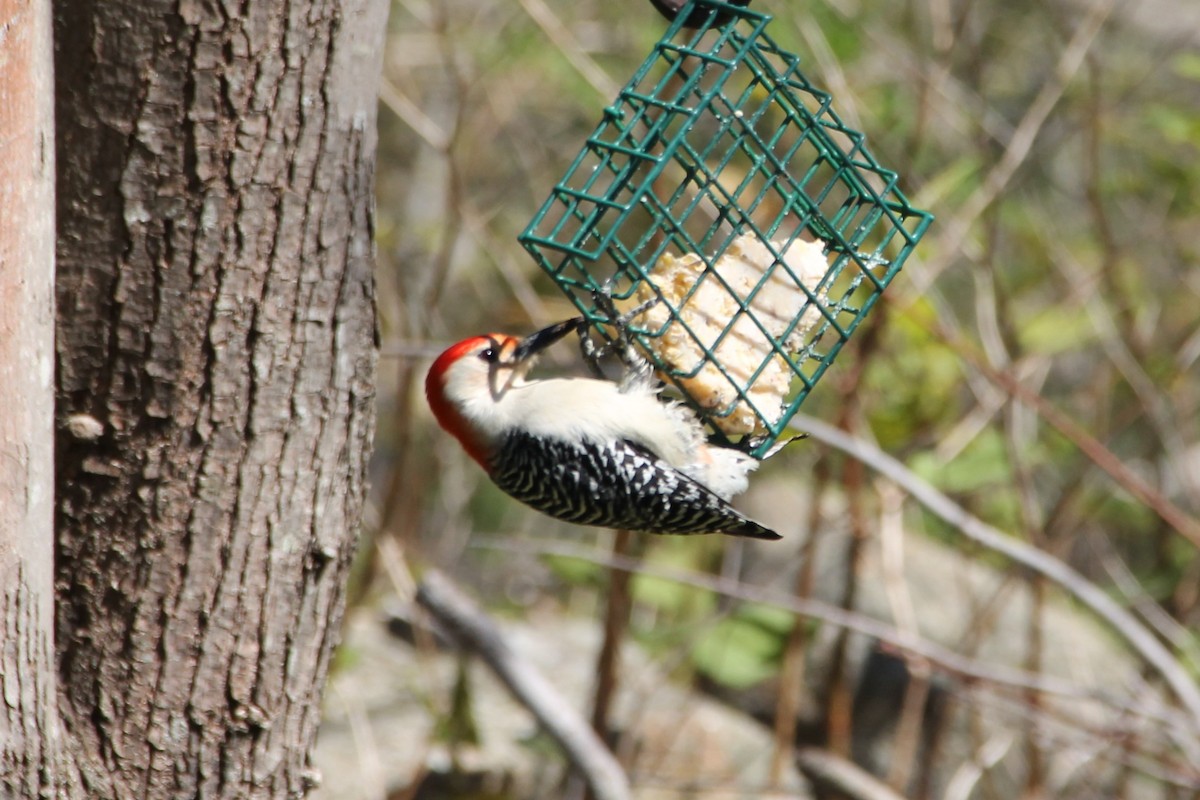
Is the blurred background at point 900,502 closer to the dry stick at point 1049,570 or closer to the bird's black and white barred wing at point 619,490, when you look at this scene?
the dry stick at point 1049,570

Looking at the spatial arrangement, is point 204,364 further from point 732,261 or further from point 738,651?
point 738,651

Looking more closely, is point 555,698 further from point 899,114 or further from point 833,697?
point 899,114

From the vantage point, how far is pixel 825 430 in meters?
4.29

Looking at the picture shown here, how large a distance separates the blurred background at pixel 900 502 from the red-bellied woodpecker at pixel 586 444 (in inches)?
21.1

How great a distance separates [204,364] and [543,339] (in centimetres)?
107

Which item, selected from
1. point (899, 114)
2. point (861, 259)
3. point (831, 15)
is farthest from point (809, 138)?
point (899, 114)

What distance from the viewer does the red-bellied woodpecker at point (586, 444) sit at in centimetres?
328

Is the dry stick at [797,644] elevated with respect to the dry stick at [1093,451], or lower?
lower

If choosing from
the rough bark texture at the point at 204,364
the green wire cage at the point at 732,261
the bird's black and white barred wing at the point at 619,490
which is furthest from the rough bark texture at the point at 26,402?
the bird's black and white barred wing at the point at 619,490

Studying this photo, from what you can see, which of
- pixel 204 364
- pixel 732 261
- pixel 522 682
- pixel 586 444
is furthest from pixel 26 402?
pixel 522 682

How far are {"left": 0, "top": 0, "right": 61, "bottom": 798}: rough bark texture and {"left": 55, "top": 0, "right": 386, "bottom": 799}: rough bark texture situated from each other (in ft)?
0.43

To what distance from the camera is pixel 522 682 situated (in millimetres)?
4258

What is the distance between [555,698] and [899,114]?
310 centimetres

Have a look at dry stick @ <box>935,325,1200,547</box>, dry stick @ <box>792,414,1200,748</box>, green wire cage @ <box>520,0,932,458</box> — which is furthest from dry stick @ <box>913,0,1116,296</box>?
green wire cage @ <box>520,0,932,458</box>
